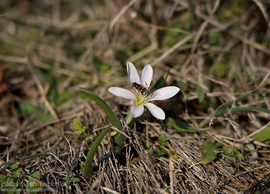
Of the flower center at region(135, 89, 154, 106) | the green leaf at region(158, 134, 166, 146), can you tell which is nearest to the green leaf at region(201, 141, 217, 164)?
the green leaf at region(158, 134, 166, 146)

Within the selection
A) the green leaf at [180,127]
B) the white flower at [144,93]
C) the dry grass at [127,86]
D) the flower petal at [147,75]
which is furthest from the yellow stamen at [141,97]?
the green leaf at [180,127]

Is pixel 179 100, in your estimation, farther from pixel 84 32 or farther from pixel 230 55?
pixel 84 32

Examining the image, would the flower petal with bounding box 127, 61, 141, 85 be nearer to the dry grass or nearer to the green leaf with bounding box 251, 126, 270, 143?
the dry grass

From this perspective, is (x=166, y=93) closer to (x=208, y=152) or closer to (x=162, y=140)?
(x=162, y=140)

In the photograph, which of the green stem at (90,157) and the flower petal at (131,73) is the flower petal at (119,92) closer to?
the flower petal at (131,73)

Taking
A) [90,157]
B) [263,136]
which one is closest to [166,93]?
[90,157]
